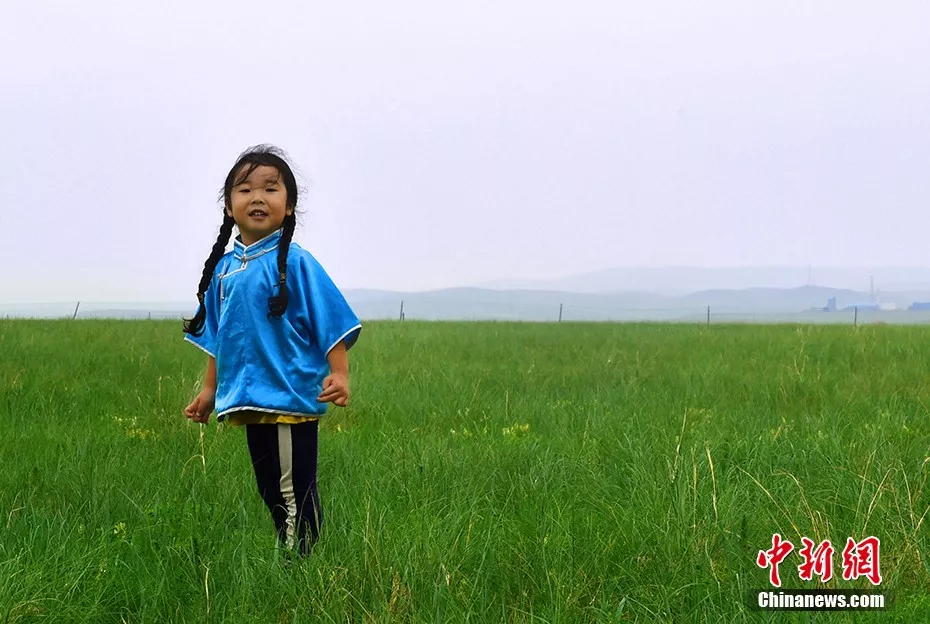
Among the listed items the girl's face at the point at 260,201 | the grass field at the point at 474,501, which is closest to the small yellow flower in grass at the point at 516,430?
the grass field at the point at 474,501

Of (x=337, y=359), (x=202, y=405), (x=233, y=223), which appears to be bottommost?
(x=202, y=405)

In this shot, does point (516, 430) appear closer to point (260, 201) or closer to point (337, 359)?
point (337, 359)

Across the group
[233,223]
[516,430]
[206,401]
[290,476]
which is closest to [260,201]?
[233,223]

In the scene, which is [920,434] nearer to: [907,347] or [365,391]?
[365,391]

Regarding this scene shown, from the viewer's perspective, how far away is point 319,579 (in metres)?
2.67

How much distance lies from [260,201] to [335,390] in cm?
77

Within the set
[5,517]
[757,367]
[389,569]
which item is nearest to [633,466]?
[389,569]

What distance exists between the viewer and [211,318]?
3.30 metres

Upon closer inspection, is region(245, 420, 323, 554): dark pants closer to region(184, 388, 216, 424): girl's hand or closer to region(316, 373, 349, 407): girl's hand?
region(316, 373, 349, 407): girl's hand

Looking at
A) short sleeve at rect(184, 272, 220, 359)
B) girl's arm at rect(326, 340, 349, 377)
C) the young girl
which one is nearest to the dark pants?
the young girl

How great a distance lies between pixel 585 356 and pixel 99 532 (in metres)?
7.39

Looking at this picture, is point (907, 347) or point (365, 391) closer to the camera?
point (365, 391)

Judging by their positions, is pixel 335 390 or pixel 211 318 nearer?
pixel 335 390

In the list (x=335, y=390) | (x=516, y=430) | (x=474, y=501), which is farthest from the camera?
(x=516, y=430)
